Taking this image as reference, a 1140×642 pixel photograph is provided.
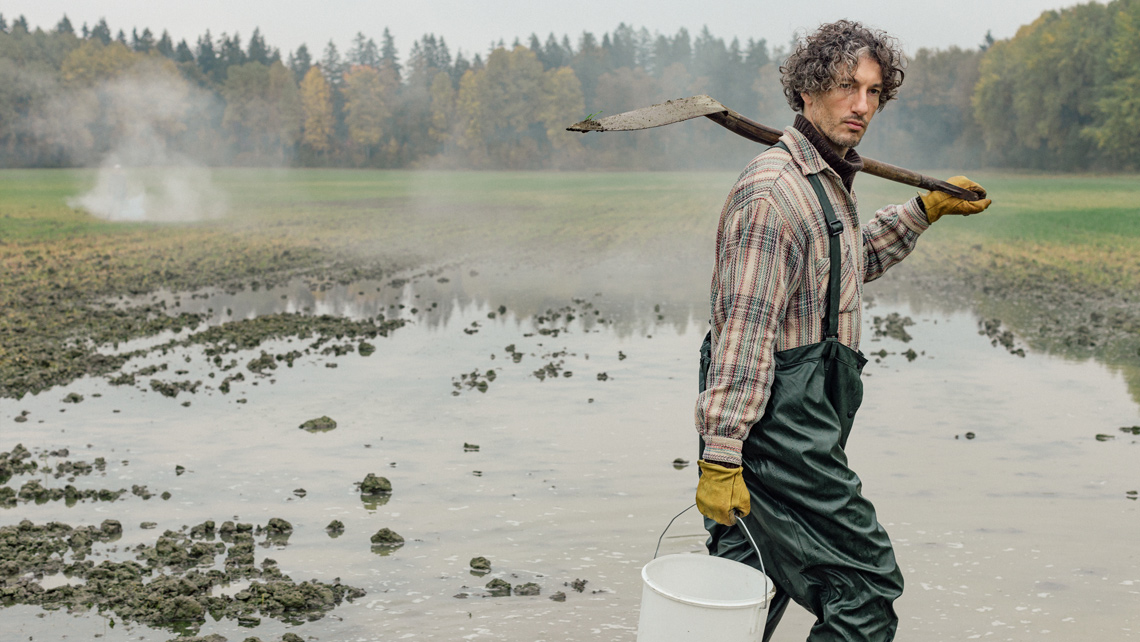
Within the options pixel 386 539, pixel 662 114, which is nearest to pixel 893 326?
pixel 386 539

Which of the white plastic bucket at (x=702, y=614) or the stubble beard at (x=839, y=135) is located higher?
the stubble beard at (x=839, y=135)

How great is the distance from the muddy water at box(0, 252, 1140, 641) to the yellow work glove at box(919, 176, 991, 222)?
146 centimetres

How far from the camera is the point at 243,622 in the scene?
478cm

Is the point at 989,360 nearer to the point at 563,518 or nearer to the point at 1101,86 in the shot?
the point at 563,518

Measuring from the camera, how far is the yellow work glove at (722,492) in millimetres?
3080

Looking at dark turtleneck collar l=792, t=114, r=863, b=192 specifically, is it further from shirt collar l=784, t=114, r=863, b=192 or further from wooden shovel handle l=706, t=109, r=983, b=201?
wooden shovel handle l=706, t=109, r=983, b=201

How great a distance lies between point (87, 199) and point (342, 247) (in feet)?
60.1

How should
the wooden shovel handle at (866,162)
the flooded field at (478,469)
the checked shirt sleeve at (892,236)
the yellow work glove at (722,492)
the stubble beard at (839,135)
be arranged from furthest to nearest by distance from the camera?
1. the flooded field at (478,469)
2. the checked shirt sleeve at (892,236)
3. the wooden shovel handle at (866,162)
4. the stubble beard at (839,135)
5. the yellow work glove at (722,492)

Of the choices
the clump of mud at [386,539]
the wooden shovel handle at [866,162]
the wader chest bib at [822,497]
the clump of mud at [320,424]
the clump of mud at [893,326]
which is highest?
the wooden shovel handle at [866,162]

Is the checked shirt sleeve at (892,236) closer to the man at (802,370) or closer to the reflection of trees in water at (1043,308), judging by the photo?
the man at (802,370)

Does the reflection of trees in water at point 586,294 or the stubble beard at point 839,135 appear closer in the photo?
the stubble beard at point 839,135

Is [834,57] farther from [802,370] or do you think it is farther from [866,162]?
→ [866,162]

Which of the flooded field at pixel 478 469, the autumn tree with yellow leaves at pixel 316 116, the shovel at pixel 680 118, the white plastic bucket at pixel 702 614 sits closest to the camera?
the white plastic bucket at pixel 702 614

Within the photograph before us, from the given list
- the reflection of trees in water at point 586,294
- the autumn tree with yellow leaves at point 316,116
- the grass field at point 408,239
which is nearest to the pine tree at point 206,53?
the autumn tree with yellow leaves at point 316,116
